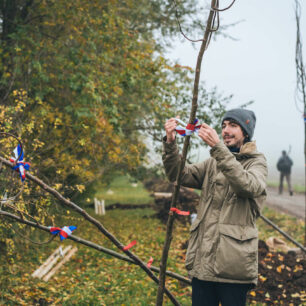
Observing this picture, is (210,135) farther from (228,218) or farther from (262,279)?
(262,279)

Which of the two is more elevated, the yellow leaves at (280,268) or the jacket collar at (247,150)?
the jacket collar at (247,150)

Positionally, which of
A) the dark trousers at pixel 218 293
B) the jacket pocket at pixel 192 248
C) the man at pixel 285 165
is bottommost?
the dark trousers at pixel 218 293

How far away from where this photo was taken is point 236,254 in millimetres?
2408

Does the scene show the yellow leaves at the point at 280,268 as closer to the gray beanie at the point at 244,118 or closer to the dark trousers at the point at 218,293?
the dark trousers at the point at 218,293

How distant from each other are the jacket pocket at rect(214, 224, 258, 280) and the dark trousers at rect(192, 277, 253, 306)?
105 mm

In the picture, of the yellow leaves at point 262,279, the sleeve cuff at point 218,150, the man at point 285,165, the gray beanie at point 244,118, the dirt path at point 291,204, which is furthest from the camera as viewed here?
the man at point 285,165

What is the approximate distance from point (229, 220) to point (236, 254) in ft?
0.74

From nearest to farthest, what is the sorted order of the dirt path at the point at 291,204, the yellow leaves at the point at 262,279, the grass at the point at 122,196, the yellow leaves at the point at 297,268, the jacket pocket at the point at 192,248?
the jacket pocket at the point at 192,248 < the yellow leaves at the point at 262,279 < the yellow leaves at the point at 297,268 < the dirt path at the point at 291,204 < the grass at the point at 122,196

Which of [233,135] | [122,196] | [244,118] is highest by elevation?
[244,118]

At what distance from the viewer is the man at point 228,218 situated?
2.39 metres

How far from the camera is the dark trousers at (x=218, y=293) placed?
97.0 inches

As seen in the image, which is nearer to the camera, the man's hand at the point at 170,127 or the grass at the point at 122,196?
the man's hand at the point at 170,127

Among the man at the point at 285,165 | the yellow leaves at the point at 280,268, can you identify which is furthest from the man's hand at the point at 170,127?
the man at the point at 285,165

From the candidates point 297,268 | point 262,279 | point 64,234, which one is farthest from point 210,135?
point 297,268
